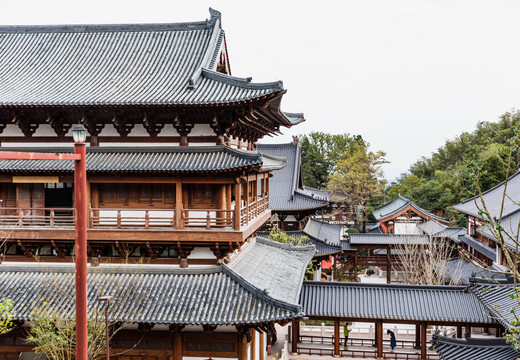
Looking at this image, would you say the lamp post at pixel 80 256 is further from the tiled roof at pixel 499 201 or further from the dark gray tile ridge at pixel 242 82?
the tiled roof at pixel 499 201

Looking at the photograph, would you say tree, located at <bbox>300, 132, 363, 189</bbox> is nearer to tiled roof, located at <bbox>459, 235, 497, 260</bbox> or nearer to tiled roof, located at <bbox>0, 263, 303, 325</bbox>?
tiled roof, located at <bbox>459, 235, 497, 260</bbox>

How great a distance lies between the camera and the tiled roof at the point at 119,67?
15.3 meters

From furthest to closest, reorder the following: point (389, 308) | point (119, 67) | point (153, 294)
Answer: point (389, 308) → point (119, 67) → point (153, 294)

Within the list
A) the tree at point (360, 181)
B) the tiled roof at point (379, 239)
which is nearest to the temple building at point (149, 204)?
the tiled roof at point (379, 239)

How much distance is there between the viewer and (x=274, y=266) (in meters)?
19.2

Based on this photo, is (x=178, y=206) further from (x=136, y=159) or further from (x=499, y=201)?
(x=499, y=201)

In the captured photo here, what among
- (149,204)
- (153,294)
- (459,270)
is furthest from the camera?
(459,270)

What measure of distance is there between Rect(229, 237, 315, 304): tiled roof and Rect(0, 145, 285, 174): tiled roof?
13.2 feet

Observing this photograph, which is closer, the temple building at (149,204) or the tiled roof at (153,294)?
the tiled roof at (153,294)

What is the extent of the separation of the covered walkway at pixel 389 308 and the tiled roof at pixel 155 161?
10.6 m

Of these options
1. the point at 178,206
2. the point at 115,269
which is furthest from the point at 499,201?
the point at 115,269

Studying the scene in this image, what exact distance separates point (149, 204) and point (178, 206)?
1437 mm

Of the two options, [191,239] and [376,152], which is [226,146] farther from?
[376,152]

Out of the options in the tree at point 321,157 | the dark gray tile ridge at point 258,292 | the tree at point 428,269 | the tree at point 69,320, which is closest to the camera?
the tree at point 69,320
